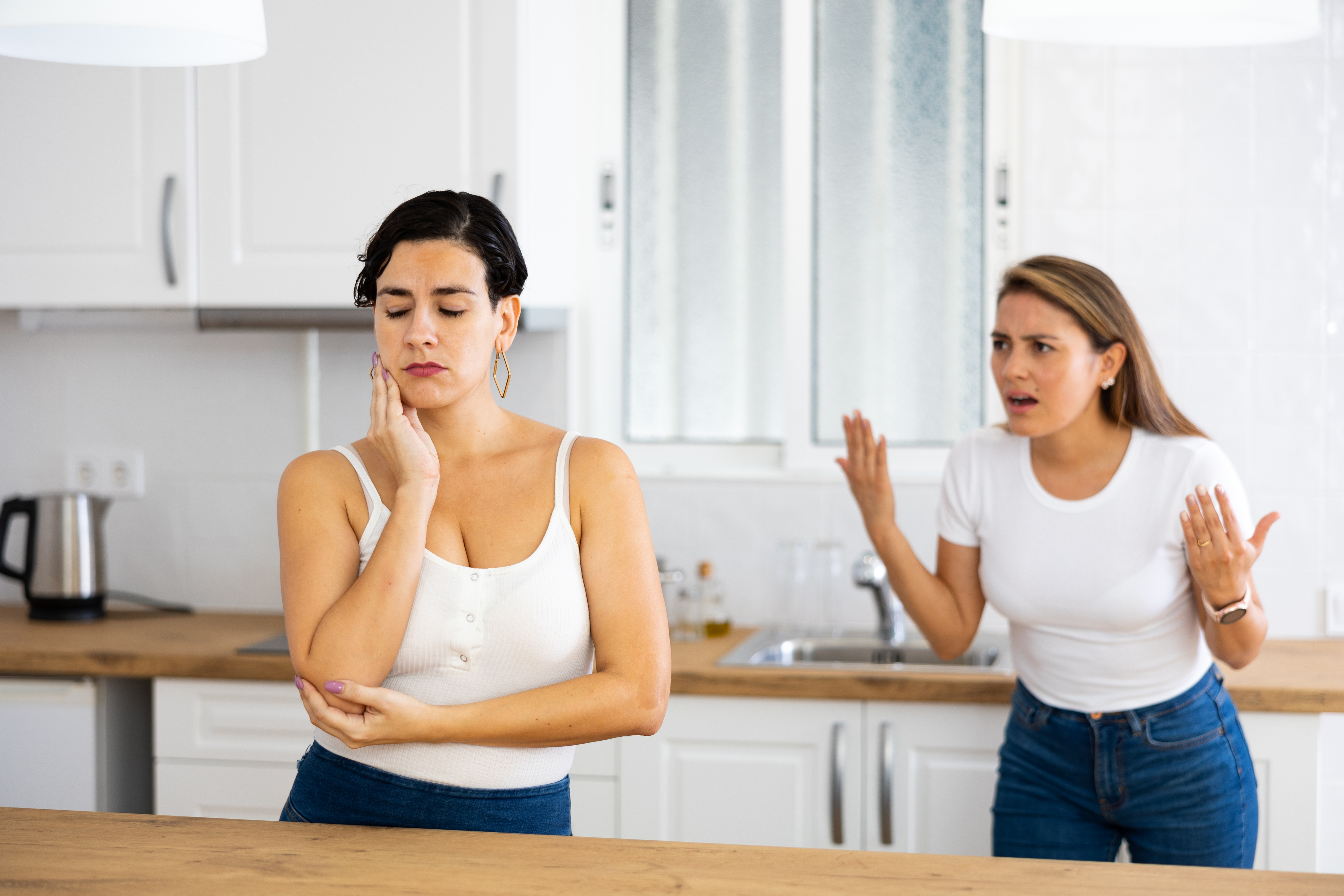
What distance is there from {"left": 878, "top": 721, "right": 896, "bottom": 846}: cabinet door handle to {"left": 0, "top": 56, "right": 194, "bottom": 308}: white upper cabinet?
166 centimetres

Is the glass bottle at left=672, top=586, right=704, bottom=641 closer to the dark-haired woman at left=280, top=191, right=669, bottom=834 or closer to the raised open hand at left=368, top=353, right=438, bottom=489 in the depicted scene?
the dark-haired woman at left=280, top=191, right=669, bottom=834

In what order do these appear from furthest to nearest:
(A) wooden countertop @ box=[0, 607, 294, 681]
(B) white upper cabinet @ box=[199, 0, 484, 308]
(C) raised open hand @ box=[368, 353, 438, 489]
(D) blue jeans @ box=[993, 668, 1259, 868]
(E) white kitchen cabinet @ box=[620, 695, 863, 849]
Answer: (B) white upper cabinet @ box=[199, 0, 484, 308], (A) wooden countertop @ box=[0, 607, 294, 681], (E) white kitchen cabinet @ box=[620, 695, 863, 849], (D) blue jeans @ box=[993, 668, 1259, 868], (C) raised open hand @ box=[368, 353, 438, 489]

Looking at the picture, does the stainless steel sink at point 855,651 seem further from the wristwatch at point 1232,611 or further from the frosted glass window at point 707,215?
the wristwatch at point 1232,611

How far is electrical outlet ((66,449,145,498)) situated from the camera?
9.64 feet

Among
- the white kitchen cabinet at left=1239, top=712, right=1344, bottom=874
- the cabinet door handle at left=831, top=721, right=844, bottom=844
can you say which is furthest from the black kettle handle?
the white kitchen cabinet at left=1239, top=712, right=1344, bottom=874

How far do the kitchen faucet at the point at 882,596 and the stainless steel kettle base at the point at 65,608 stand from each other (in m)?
1.68

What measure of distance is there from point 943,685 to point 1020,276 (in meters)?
0.72

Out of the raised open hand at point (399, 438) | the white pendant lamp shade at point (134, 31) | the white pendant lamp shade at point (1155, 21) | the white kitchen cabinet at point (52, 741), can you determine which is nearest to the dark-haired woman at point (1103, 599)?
the white pendant lamp shade at point (1155, 21)

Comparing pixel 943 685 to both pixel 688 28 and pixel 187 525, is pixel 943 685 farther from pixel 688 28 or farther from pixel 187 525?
pixel 187 525

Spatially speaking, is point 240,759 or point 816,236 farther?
point 816,236

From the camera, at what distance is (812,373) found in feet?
9.30

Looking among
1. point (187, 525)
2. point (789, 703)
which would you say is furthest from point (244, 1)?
point (187, 525)

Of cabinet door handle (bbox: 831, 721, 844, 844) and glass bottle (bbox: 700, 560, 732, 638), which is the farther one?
glass bottle (bbox: 700, 560, 732, 638)

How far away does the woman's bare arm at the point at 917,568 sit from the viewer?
76.8 inches
